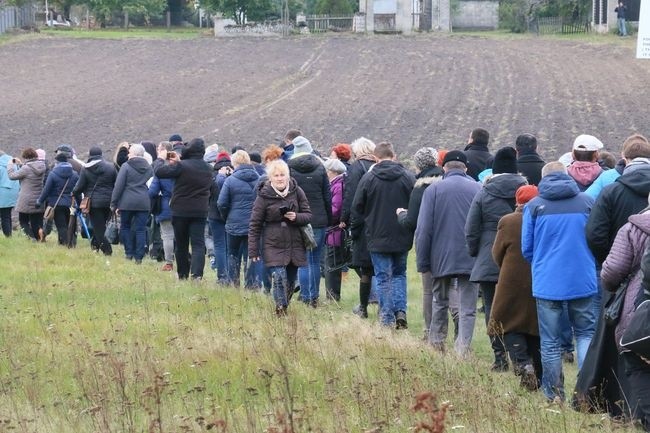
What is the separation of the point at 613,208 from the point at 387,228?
4242mm

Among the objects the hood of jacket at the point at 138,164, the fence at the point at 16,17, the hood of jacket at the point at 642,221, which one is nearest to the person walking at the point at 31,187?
the hood of jacket at the point at 138,164

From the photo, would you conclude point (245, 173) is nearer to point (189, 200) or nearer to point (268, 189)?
point (189, 200)

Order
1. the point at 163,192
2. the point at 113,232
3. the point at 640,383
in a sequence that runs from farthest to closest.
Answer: the point at 113,232 → the point at 163,192 → the point at 640,383

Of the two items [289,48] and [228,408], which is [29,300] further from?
[289,48]

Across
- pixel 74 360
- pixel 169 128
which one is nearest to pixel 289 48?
pixel 169 128

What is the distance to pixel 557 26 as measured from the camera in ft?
267

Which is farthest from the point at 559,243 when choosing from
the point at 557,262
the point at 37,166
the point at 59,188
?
the point at 37,166

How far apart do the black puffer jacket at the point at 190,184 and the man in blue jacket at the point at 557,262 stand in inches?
271

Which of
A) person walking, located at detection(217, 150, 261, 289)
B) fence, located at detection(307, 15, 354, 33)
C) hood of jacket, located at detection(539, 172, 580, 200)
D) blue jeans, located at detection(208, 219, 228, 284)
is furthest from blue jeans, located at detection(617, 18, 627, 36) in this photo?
hood of jacket, located at detection(539, 172, 580, 200)

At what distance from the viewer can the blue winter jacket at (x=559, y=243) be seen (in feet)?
32.9

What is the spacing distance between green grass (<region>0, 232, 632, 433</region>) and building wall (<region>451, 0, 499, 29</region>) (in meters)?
82.3

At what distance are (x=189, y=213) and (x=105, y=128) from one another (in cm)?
3062

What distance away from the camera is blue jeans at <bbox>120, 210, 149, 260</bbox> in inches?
756

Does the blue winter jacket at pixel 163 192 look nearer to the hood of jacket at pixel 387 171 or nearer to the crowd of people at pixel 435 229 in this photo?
the crowd of people at pixel 435 229
